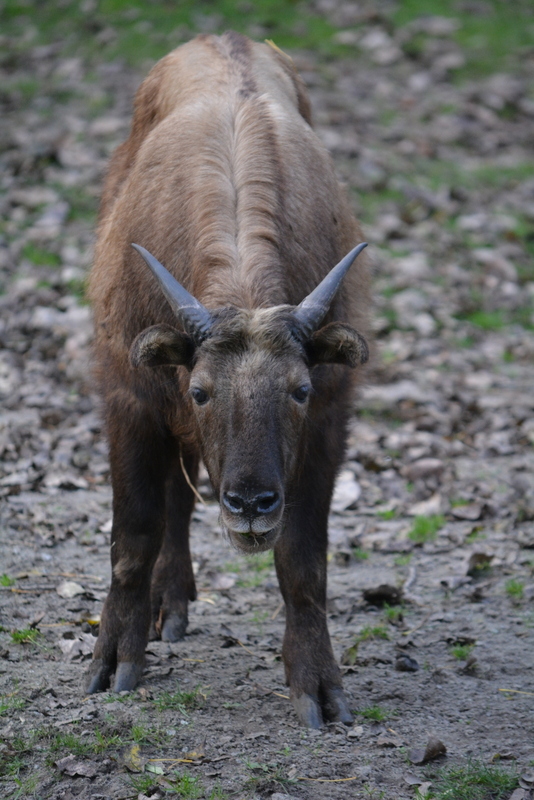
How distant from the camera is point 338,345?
165 inches

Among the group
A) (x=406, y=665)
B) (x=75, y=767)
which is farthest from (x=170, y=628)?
(x=75, y=767)

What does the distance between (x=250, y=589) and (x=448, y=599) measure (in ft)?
3.74

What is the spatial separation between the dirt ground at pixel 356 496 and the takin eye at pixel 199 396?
52.1 inches

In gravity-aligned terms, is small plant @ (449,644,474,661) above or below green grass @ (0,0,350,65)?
Result: below

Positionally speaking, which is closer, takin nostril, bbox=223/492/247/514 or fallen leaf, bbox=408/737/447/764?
takin nostril, bbox=223/492/247/514

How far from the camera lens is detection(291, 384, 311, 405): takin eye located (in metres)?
4.09

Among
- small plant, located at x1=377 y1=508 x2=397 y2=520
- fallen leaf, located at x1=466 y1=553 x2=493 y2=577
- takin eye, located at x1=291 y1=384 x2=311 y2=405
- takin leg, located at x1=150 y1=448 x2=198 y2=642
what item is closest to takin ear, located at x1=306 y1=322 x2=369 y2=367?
takin eye, located at x1=291 y1=384 x2=311 y2=405

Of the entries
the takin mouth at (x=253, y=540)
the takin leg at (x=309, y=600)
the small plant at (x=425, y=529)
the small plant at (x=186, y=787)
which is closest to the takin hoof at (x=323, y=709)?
the takin leg at (x=309, y=600)

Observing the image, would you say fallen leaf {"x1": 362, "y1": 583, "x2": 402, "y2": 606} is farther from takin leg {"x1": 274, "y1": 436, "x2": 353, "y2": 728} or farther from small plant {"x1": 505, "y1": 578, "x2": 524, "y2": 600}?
takin leg {"x1": 274, "y1": 436, "x2": 353, "y2": 728}

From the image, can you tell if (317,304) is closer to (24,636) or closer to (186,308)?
(186,308)

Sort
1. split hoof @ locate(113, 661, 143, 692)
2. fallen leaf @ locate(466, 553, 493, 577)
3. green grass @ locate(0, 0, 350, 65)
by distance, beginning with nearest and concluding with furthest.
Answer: split hoof @ locate(113, 661, 143, 692) < fallen leaf @ locate(466, 553, 493, 577) < green grass @ locate(0, 0, 350, 65)

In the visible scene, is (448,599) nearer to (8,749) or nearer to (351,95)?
(8,749)

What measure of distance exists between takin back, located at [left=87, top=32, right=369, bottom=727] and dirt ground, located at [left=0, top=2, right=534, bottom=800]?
36 centimetres

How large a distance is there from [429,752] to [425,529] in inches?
102
